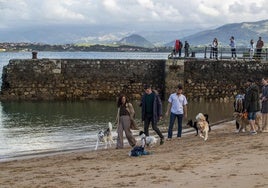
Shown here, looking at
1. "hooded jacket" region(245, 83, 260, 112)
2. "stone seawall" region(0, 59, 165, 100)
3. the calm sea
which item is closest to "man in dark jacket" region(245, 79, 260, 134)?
"hooded jacket" region(245, 83, 260, 112)

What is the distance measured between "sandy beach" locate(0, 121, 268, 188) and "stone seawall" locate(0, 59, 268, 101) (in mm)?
16042

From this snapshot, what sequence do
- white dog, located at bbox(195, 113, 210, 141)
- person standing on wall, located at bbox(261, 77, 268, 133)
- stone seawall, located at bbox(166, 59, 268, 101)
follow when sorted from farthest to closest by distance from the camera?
stone seawall, located at bbox(166, 59, 268, 101), person standing on wall, located at bbox(261, 77, 268, 133), white dog, located at bbox(195, 113, 210, 141)

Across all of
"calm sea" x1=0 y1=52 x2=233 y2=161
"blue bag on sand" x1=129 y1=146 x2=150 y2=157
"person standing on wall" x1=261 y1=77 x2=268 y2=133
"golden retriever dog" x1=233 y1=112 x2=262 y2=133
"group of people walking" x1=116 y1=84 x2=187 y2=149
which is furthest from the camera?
"calm sea" x1=0 y1=52 x2=233 y2=161

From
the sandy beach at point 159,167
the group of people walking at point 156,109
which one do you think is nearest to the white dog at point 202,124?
the sandy beach at point 159,167

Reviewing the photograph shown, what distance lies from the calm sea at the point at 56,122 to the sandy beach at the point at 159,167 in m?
2.14

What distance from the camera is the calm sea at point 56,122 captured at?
17.5 metres

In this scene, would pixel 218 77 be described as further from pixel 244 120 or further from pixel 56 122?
pixel 244 120

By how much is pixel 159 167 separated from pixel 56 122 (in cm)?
1295

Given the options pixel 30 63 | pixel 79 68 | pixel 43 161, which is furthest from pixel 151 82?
pixel 43 161

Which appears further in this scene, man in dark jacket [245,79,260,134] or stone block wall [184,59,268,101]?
stone block wall [184,59,268,101]

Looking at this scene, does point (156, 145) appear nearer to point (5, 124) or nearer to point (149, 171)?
point (149, 171)

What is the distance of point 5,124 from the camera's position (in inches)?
895

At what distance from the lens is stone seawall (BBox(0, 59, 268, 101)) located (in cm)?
3106

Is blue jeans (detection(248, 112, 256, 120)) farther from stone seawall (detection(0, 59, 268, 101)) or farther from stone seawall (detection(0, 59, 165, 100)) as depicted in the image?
stone seawall (detection(0, 59, 165, 100))
